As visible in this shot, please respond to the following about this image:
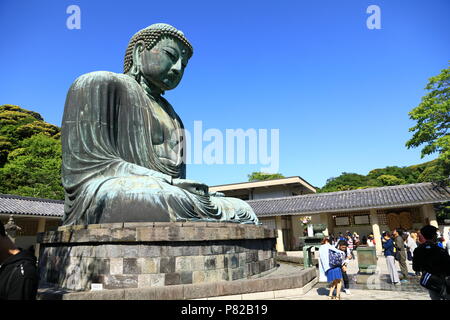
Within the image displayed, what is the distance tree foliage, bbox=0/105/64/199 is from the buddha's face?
56.8 ft

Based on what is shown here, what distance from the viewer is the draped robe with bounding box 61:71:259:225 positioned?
4801 mm

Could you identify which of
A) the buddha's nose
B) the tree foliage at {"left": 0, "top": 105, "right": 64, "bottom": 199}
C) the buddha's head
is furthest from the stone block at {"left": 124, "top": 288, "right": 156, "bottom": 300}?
the tree foliage at {"left": 0, "top": 105, "right": 64, "bottom": 199}

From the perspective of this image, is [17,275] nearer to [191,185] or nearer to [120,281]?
[120,281]

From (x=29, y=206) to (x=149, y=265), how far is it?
1493 centimetres

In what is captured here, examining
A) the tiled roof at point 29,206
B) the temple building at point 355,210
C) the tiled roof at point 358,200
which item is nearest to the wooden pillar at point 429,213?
the temple building at point 355,210

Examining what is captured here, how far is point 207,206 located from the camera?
5.64 metres

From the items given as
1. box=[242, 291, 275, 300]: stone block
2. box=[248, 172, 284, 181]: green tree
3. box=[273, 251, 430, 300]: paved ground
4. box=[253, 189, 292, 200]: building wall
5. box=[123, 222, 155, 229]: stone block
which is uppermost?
box=[248, 172, 284, 181]: green tree

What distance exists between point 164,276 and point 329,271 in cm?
271

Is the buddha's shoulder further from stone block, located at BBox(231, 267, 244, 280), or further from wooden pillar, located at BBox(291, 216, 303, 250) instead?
wooden pillar, located at BBox(291, 216, 303, 250)

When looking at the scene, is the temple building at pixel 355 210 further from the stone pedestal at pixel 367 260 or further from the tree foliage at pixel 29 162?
the tree foliage at pixel 29 162

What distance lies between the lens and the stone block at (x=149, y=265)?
Answer: 169 inches

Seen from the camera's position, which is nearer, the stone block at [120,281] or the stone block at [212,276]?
the stone block at [120,281]

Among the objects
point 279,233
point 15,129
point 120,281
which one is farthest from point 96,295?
point 15,129

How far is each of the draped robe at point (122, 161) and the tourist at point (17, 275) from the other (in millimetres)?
2573
